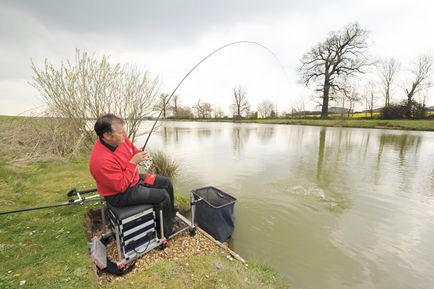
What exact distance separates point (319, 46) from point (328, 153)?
22.0 meters

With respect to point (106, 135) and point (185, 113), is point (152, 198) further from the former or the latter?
point (185, 113)

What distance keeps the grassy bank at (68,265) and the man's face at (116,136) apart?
131 cm

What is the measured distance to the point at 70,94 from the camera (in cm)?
491

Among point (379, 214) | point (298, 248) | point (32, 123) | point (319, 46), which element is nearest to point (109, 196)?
point (298, 248)

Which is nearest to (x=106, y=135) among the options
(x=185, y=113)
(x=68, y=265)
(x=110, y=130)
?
(x=110, y=130)

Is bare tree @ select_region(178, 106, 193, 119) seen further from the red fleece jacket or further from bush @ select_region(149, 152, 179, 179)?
the red fleece jacket

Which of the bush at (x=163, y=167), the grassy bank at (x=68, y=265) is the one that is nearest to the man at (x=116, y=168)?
the grassy bank at (x=68, y=265)

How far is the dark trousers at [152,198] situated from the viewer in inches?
81.4

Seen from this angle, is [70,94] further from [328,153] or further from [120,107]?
[328,153]

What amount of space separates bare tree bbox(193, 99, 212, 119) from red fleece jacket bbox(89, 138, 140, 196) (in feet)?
183

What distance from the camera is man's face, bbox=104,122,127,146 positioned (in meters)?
1.99

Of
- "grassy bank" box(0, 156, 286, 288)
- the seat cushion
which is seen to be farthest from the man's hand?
"grassy bank" box(0, 156, 286, 288)

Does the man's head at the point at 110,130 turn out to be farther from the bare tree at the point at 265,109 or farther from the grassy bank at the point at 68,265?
the bare tree at the point at 265,109

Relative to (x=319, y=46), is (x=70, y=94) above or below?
below
